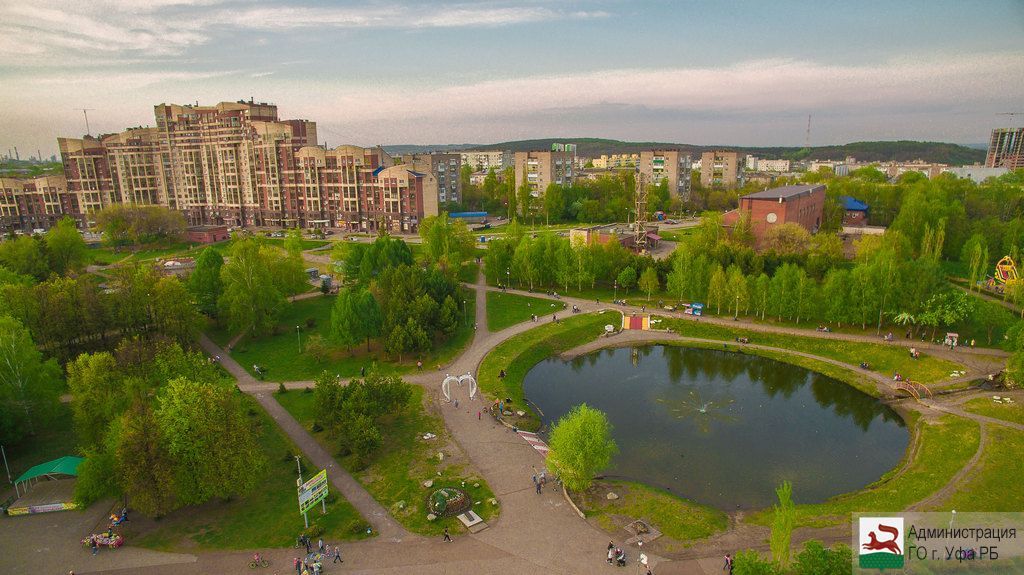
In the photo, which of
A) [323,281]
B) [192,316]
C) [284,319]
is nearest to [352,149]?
[323,281]

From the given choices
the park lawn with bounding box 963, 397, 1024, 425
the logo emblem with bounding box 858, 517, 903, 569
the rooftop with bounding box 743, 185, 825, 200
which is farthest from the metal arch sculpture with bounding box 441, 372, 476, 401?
the rooftop with bounding box 743, 185, 825, 200

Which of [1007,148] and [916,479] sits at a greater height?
[1007,148]

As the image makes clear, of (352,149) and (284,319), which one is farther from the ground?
(352,149)

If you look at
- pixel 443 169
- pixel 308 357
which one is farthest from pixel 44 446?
pixel 443 169

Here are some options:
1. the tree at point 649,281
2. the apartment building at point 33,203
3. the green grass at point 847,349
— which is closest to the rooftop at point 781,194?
the tree at point 649,281

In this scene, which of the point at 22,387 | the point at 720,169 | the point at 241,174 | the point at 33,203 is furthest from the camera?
the point at 720,169

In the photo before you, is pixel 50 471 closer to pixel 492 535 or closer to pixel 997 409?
pixel 492 535

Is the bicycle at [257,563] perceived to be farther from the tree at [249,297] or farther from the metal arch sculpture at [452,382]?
the tree at [249,297]

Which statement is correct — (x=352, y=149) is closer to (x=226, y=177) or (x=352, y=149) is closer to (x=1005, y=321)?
(x=226, y=177)
